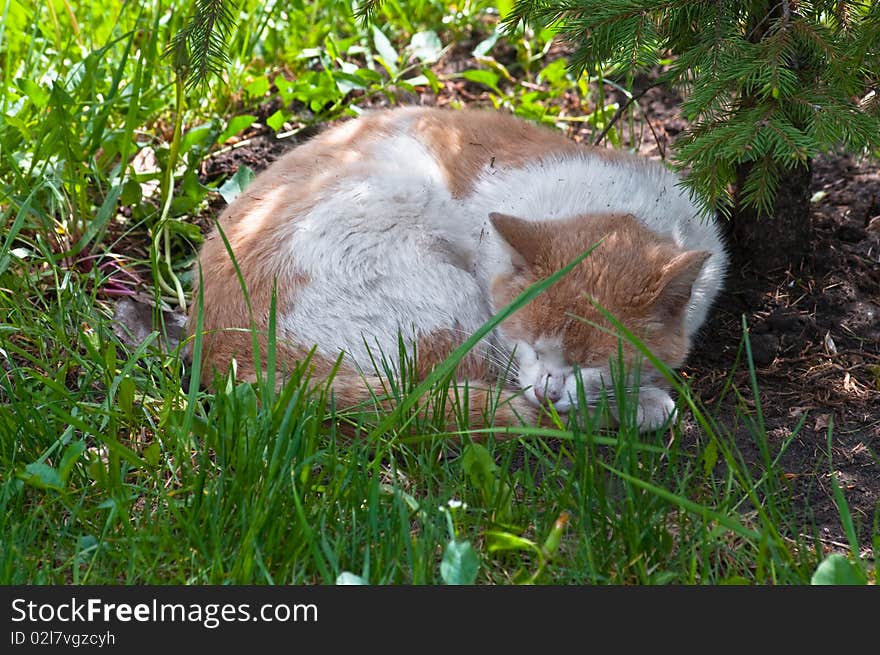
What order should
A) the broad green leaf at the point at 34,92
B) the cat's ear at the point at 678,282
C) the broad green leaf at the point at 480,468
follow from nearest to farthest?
the broad green leaf at the point at 480,468 → the cat's ear at the point at 678,282 → the broad green leaf at the point at 34,92

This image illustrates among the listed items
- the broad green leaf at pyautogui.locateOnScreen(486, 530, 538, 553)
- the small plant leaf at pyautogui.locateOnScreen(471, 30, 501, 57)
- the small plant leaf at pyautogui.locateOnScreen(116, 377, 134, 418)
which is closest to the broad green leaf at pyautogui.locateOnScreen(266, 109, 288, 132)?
the small plant leaf at pyautogui.locateOnScreen(471, 30, 501, 57)

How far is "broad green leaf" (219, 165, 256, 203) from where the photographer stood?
371 centimetres

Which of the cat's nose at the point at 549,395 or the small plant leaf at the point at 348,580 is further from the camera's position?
the cat's nose at the point at 549,395

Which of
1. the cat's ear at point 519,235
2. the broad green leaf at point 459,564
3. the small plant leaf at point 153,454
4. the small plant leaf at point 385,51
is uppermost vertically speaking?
the small plant leaf at point 385,51

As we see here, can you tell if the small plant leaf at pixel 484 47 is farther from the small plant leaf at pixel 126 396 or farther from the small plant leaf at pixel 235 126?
the small plant leaf at pixel 126 396

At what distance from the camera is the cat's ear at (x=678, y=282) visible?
2.64 metres

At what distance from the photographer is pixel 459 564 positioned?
6.30 feet

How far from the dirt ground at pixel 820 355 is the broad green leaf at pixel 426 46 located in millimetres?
1133

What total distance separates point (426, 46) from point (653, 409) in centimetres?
240

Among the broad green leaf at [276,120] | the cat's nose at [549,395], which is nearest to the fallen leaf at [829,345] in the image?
the cat's nose at [549,395]

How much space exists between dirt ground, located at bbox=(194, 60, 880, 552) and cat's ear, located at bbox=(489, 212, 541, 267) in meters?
0.63

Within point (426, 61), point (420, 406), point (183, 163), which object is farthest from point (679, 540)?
point (426, 61)

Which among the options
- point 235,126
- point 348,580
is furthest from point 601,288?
point 235,126

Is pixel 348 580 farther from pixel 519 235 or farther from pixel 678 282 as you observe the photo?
pixel 678 282
